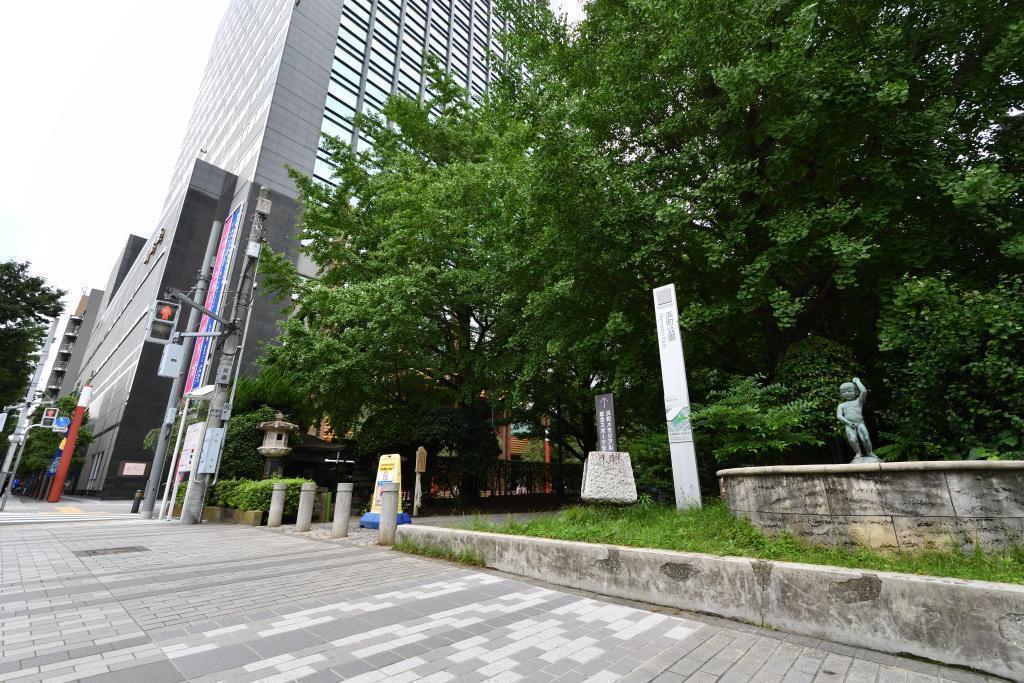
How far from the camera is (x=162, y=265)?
3634 centimetres

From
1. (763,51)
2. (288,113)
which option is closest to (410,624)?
(763,51)

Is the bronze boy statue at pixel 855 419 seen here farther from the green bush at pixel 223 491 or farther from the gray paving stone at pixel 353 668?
the green bush at pixel 223 491

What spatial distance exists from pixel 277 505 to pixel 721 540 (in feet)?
37.5

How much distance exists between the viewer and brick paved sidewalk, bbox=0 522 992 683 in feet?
10.2

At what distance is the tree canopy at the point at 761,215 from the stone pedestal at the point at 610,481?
1.63m

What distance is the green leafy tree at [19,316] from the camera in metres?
23.4

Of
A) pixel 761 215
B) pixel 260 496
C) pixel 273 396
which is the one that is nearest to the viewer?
pixel 761 215

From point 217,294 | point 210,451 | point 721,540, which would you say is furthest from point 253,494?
point 721,540

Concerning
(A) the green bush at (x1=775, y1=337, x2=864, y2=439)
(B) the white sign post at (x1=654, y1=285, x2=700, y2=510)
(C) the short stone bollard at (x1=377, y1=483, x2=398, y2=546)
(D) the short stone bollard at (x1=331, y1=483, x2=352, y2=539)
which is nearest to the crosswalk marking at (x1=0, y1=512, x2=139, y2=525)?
(D) the short stone bollard at (x1=331, y1=483, x2=352, y2=539)

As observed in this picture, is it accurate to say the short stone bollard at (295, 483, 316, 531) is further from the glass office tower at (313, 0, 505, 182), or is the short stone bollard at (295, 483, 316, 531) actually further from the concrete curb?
the glass office tower at (313, 0, 505, 182)

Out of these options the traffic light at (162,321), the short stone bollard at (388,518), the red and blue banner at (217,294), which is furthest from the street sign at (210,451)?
the short stone bollard at (388,518)

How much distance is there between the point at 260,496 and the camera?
12.8m

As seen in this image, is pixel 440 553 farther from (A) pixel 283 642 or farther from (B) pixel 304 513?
(B) pixel 304 513

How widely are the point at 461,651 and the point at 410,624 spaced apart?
821 millimetres
